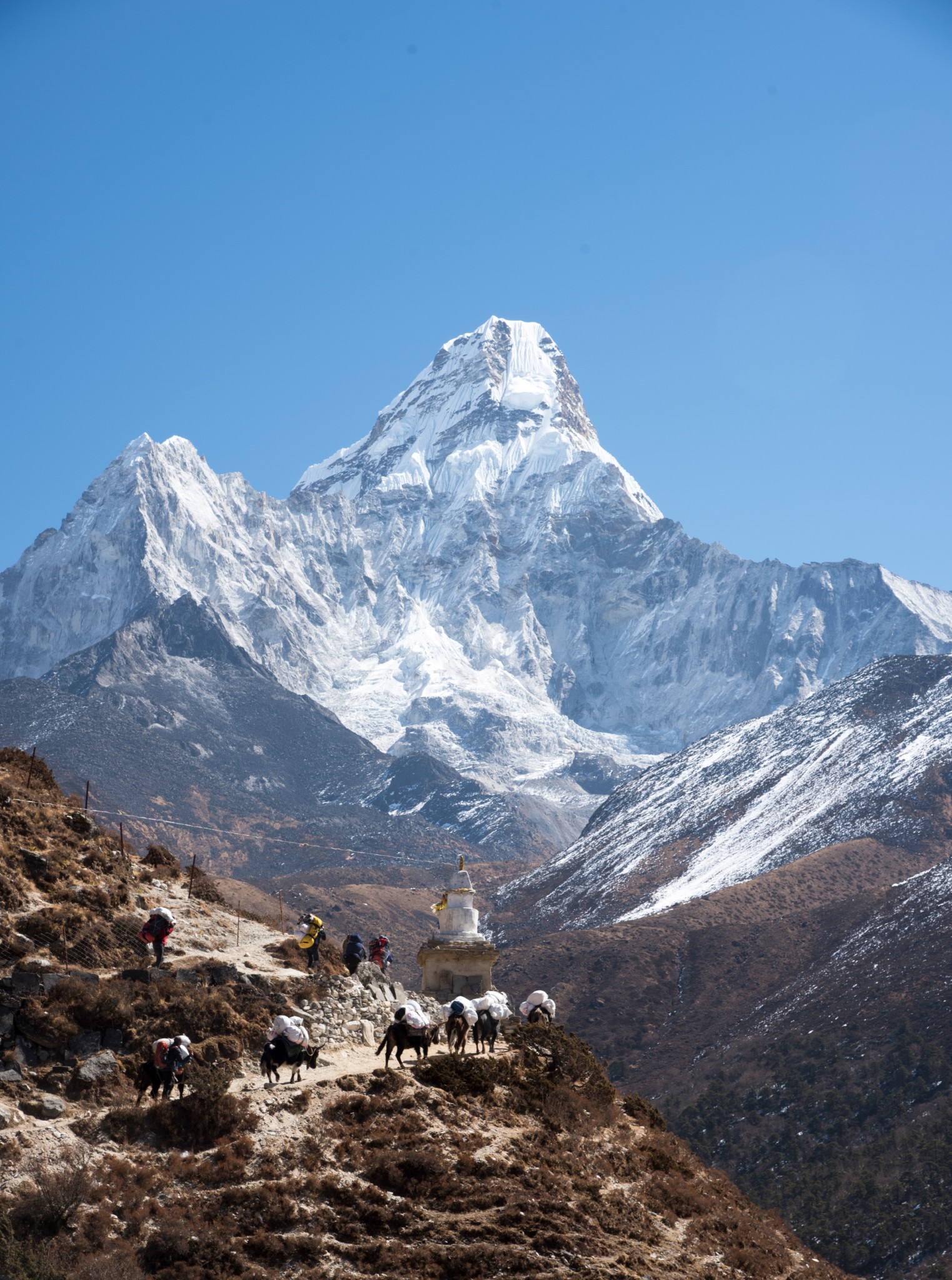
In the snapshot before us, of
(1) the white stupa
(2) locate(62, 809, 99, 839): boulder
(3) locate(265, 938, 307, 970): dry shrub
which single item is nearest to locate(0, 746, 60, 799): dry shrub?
(2) locate(62, 809, 99, 839): boulder

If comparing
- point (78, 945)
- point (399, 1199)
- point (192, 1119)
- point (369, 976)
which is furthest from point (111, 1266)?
point (369, 976)

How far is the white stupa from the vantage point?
3531cm

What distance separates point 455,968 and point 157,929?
805 cm

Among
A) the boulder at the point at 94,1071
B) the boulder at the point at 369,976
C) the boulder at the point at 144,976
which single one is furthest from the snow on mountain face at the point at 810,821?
the boulder at the point at 94,1071

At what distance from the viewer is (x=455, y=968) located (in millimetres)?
35344

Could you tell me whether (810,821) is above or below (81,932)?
above

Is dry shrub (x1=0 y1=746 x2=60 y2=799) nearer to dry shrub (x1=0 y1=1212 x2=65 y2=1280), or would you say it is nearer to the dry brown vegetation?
the dry brown vegetation

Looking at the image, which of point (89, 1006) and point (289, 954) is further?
point (289, 954)

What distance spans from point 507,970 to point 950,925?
54092 mm

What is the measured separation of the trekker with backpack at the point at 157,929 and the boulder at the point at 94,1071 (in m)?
4.44

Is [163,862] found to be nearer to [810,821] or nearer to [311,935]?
[311,935]

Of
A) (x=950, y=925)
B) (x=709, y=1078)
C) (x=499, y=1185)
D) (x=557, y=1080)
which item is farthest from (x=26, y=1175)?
(x=950, y=925)

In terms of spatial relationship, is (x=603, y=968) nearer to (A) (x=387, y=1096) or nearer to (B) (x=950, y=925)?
(B) (x=950, y=925)

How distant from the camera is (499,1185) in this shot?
81.2 ft
